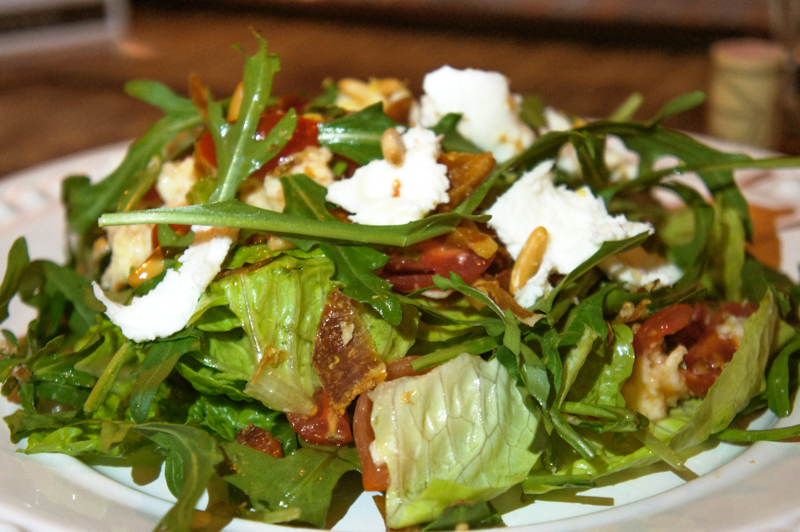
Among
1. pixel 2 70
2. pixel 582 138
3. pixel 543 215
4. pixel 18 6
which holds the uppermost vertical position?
pixel 582 138

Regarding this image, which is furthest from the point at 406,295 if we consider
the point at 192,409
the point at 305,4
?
the point at 305,4

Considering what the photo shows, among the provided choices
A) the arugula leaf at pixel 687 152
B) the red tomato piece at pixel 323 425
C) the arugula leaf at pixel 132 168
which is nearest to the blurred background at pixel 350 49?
the arugula leaf at pixel 132 168

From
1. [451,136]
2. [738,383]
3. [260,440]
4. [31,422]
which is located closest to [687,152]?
[451,136]

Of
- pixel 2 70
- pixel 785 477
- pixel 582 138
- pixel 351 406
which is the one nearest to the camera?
pixel 785 477

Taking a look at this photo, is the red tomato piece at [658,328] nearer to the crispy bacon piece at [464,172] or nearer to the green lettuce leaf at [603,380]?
the green lettuce leaf at [603,380]

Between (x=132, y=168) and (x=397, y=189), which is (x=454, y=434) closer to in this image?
(x=397, y=189)

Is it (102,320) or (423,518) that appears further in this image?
(102,320)

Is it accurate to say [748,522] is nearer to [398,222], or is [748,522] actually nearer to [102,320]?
[398,222]
